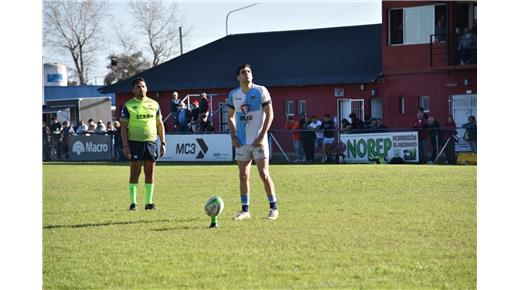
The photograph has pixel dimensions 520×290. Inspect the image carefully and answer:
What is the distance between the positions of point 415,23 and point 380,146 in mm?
8060

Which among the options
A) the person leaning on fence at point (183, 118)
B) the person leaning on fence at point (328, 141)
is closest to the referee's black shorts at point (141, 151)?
the person leaning on fence at point (328, 141)

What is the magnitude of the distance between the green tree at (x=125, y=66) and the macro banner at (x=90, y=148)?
3.00 m

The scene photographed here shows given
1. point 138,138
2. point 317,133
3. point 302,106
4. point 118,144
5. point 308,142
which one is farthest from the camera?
point 302,106

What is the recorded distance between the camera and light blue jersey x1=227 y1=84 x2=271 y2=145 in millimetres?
13914

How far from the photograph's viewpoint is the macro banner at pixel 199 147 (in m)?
35.3

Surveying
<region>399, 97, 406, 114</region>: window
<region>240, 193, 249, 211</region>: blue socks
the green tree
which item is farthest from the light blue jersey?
<region>399, 97, 406, 114</region>: window

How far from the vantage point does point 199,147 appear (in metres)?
36.1

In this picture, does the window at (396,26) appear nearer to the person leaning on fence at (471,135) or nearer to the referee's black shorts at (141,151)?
the person leaning on fence at (471,135)

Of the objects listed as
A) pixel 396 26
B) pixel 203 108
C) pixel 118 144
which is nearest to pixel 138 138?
pixel 203 108

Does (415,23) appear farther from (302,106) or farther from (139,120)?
(139,120)

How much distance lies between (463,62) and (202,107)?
9389 millimetres

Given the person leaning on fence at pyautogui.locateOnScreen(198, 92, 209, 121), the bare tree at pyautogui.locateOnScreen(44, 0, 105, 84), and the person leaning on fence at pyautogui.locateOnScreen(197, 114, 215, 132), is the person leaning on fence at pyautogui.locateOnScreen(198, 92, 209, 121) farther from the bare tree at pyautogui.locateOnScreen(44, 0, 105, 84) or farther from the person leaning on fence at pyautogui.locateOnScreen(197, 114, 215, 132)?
the bare tree at pyautogui.locateOnScreen(44, 0, 105, 84)

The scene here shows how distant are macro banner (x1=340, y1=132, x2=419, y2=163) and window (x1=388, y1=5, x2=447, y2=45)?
6.80 metres
